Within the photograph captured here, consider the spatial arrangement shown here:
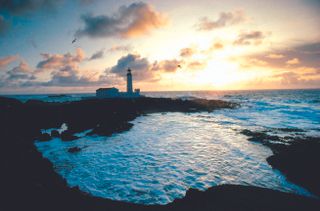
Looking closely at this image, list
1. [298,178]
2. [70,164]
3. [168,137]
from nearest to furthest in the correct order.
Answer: [298,178], [70,164], [168,137]

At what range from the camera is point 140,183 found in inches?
265

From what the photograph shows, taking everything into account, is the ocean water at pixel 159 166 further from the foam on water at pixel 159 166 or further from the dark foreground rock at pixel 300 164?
the dark foreground rock at pixel 300 164

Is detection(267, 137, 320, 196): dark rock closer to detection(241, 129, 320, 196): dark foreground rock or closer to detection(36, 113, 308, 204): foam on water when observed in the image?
detection(241, 129, 320, 196): dark foreground rock

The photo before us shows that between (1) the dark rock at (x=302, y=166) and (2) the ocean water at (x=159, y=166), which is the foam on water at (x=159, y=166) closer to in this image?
(2) the ocean water at (x=159, y=166)

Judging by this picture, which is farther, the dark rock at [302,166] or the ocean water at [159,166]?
the dark rock at [302,166]

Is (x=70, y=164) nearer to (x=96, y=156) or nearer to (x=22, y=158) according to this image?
(x=96, y=156)

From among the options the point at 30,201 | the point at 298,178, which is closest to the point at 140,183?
the point at 30,201

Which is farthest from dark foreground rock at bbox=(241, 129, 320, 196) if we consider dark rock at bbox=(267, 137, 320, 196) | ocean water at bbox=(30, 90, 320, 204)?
ocean water at bbox=(30, 90, 320, 204)

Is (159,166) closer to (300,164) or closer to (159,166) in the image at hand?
(159,166)

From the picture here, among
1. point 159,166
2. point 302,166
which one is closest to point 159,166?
point 159,166

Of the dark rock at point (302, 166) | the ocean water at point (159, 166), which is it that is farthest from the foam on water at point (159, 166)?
the dark rock at point (302, 166)

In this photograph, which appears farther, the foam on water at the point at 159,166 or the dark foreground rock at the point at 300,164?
the dark foreground rock at the point at 300,164

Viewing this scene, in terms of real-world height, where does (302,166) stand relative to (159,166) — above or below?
above

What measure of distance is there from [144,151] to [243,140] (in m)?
7.60
